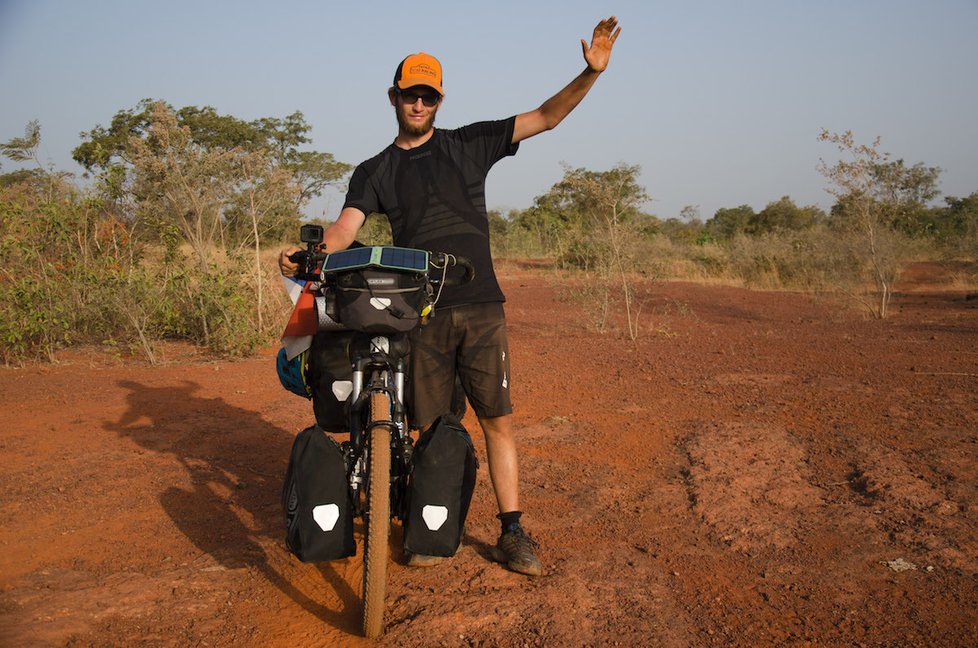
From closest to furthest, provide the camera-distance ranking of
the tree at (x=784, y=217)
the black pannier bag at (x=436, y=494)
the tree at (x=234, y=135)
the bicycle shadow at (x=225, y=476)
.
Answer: the black pannier bag at (x=436, y=494) < the bicycle shadow at (x=225, y=476) < the tree at (x=234, y=135) < the tree at (x=784, y=217)

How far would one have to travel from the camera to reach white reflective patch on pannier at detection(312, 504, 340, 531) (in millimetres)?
2797

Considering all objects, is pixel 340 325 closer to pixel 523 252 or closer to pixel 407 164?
pixel 407 164

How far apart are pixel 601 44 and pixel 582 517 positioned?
7.49 ft

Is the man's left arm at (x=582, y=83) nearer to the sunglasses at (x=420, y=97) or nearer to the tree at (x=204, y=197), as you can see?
the sunglasses at (x=420, y=97)

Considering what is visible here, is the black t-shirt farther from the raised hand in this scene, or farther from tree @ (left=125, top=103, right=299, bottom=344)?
tree @ (left=125, top=103, right=299, bottom=344)

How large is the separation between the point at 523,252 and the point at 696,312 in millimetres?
17927

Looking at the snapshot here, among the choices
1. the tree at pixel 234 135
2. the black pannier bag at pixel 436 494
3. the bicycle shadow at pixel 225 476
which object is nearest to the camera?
the black pannier bag at pixel 436 494

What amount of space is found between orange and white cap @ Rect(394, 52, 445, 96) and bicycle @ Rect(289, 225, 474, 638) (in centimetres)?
76

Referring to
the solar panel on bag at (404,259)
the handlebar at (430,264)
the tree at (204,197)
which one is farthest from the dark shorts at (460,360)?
the tree at (204,197)

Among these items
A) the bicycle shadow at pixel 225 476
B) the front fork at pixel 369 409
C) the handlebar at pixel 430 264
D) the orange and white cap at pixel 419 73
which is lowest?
the bicycle shadow at pixel 225 476

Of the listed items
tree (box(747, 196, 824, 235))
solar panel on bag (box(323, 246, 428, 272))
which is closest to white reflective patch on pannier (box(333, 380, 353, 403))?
solar panel on bag (box(323, 246, 428, 272))

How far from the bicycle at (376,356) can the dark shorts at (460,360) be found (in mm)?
314

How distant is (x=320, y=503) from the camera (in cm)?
280

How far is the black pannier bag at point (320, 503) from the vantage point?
2799 millimetres
